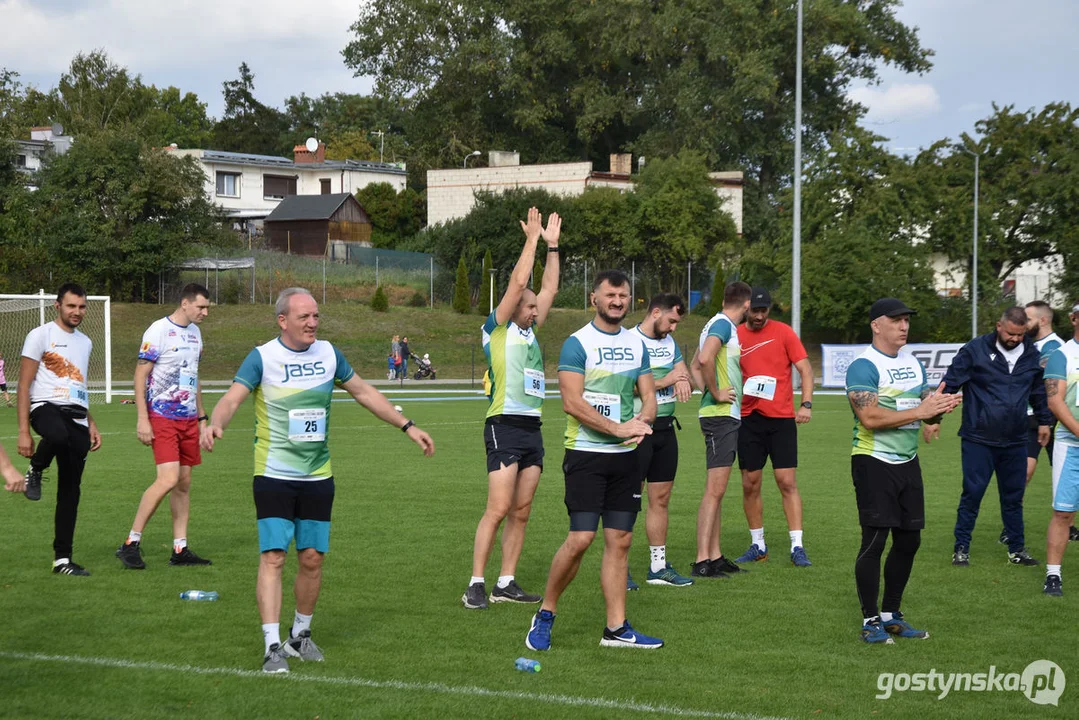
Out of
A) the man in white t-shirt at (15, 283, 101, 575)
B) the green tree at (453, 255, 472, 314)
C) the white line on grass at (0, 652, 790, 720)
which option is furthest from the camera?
the green tree at (453, 255, 472, 314)

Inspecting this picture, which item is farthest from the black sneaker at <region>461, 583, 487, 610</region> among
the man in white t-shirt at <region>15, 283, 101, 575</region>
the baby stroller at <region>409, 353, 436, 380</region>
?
the baby stroller at <region>409, 353, 436, 380</region>

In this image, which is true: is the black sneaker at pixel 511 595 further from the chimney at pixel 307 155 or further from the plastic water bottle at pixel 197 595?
the chimney at pixel 307 155

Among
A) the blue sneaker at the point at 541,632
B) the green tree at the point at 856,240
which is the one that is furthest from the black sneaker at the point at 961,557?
the green tree at the point at 856,240

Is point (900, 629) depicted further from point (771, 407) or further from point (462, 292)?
point (462, 292)

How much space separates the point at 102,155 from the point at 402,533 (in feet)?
145

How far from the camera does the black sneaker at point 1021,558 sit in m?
9.93

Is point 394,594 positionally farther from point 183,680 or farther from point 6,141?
point 6,141

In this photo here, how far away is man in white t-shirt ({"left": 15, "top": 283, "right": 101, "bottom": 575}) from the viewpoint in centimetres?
882

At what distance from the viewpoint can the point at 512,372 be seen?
8.21m

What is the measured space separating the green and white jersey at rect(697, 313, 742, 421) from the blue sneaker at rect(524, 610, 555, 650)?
114 inches

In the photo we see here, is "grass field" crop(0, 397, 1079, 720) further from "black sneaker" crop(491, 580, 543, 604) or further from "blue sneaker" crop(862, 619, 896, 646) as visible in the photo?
A: "black sneaker" crop(491, 580, 543, 604)

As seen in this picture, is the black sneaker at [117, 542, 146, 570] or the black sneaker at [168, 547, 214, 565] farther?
the black sneaker at [168, 547, 214, 565]

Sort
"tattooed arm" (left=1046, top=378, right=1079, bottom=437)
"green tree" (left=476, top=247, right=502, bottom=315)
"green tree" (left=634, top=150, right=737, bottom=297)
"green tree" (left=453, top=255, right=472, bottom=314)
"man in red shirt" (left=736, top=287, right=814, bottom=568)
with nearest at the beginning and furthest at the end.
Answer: "tattooed arm" (left=1046, top=378, right=1079, bottom=437), "man in red shirt" (left=736, top=287, right=814, bottom=568), "green tree" (left=453, top=255, right=472, bottom=314), "green tree" (left=476, top=247, right=502, bottom=315), "green tree" (left=634, top=150, right=737, bottom=297)

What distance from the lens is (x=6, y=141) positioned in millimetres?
46156
